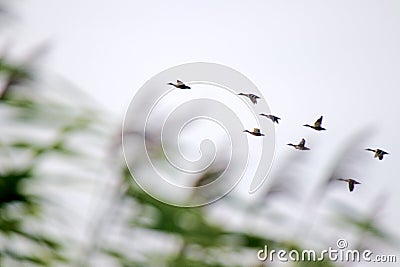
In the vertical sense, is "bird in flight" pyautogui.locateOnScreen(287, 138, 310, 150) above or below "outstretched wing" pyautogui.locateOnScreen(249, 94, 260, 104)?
below

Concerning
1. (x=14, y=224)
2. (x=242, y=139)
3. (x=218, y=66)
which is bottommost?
(x=14, y=224)

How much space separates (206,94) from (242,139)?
0.11 metres

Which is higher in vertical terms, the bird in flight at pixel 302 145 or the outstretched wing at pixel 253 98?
the outstretched wing at pixel 253 98

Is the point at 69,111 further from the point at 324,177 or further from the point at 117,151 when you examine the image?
the point at 324,177

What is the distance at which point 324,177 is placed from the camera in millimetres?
501

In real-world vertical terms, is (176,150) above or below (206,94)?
below

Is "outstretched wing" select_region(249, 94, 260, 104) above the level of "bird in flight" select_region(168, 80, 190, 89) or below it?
above

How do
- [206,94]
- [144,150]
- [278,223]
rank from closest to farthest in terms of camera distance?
1. [144,150]
2. [278,223]
3. [206,94]

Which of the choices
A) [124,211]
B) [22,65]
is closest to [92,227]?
[124,211]

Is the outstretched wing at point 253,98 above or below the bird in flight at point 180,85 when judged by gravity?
above

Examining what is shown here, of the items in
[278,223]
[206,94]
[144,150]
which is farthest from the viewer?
[206,94]

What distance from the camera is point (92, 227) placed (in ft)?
1.49

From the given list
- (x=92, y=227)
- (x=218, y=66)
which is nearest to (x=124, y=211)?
(x=92, y=227)

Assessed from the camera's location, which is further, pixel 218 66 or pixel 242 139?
pixel 218 66
